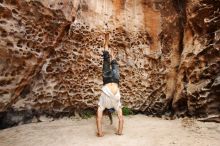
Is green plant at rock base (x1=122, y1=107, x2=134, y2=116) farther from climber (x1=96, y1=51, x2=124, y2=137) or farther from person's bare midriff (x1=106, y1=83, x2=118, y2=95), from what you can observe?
person's bare midriff (x1=106, y1=83, x2=118, y2=95)

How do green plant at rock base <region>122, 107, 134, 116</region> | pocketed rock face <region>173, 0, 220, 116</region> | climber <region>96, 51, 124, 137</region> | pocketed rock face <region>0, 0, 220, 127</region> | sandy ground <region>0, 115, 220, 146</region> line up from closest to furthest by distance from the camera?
sandy ground <region>0, 115, 220, 146</region>
climber <region>96, 51, 124, 137</region>
pocketed rock face <region>0, 0, 220, 127</region>
pocketed rock face <region>173, 0, 220, 116</region>
green plant at rock base <region>122, 107, 134, 116</region>

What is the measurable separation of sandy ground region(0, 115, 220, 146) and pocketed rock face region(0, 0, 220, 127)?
38 cm

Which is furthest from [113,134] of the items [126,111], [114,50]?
[114,50]

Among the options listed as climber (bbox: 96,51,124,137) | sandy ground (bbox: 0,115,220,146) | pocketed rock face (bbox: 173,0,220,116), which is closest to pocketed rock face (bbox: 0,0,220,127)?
pocketed rock face (bbox: 173,0,220,116)

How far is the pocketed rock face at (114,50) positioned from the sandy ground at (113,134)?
0.38m

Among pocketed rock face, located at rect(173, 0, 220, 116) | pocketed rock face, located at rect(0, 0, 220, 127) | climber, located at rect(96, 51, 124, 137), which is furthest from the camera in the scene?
pocketed rock face, located at rect(173, 0, 220, 116)

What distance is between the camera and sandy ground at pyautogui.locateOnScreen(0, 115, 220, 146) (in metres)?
4.80

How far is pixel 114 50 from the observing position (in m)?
6.79

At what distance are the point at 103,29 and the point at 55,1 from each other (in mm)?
1283

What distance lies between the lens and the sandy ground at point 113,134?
480 cm

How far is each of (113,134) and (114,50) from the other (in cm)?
217

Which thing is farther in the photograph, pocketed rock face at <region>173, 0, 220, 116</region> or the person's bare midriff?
pocketed rock face at <region>173, 0, 220, 116</region>

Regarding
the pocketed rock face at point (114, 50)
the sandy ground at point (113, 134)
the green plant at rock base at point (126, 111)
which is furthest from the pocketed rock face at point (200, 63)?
the green plant at rock base at point (126, 111)

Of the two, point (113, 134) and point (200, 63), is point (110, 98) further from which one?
point (200, 63)
